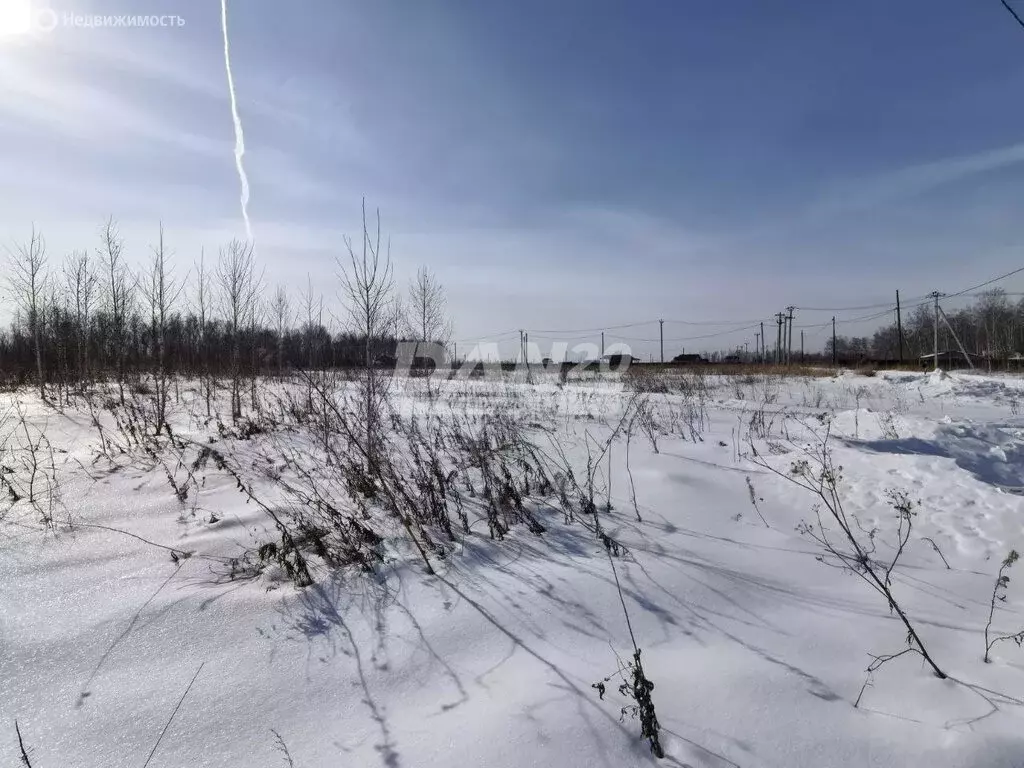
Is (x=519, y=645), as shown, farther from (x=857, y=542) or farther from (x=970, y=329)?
(x=970, y=329)

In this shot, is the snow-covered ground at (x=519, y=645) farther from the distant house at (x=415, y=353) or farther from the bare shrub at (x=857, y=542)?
the distant house at (x=415, y=353)

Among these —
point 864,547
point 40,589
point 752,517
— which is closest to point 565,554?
point 752,517

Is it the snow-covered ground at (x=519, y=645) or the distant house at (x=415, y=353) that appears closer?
the snow-covered ground at (x=519, y=645)

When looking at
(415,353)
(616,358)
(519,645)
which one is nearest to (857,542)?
(519,645)

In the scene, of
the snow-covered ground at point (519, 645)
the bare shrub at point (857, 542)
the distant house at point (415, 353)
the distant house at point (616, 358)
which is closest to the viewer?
the snow-covered ground at point (519, 645)

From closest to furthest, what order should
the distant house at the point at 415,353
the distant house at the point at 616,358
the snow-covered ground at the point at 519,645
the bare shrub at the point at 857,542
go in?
the snow-covered ground at the point at 519,645 < the bare shrub at the point at 857,542 < the distant house at the point at 415,353 < the distant house at the point at 616,358

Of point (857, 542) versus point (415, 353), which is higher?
point (415, 353)

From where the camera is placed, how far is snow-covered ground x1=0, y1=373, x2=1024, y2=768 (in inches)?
56.1

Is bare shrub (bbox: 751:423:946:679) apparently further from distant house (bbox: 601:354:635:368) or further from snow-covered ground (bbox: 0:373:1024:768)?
distant house (bbox: 601:354:635:368)

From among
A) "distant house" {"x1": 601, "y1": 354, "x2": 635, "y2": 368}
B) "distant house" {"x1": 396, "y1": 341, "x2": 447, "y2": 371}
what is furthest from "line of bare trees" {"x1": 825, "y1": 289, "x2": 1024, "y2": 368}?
"distant house" {"x1": 396, "y1": 341, "x2": 447, "y2": 371}

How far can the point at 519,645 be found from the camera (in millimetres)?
1915

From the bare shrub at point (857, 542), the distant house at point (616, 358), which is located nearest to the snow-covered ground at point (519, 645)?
the bare shrub at point (857, 542)

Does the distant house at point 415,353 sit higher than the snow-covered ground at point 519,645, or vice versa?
the distant house at point 415,353

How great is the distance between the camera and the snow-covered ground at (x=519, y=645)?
56.1 inches
